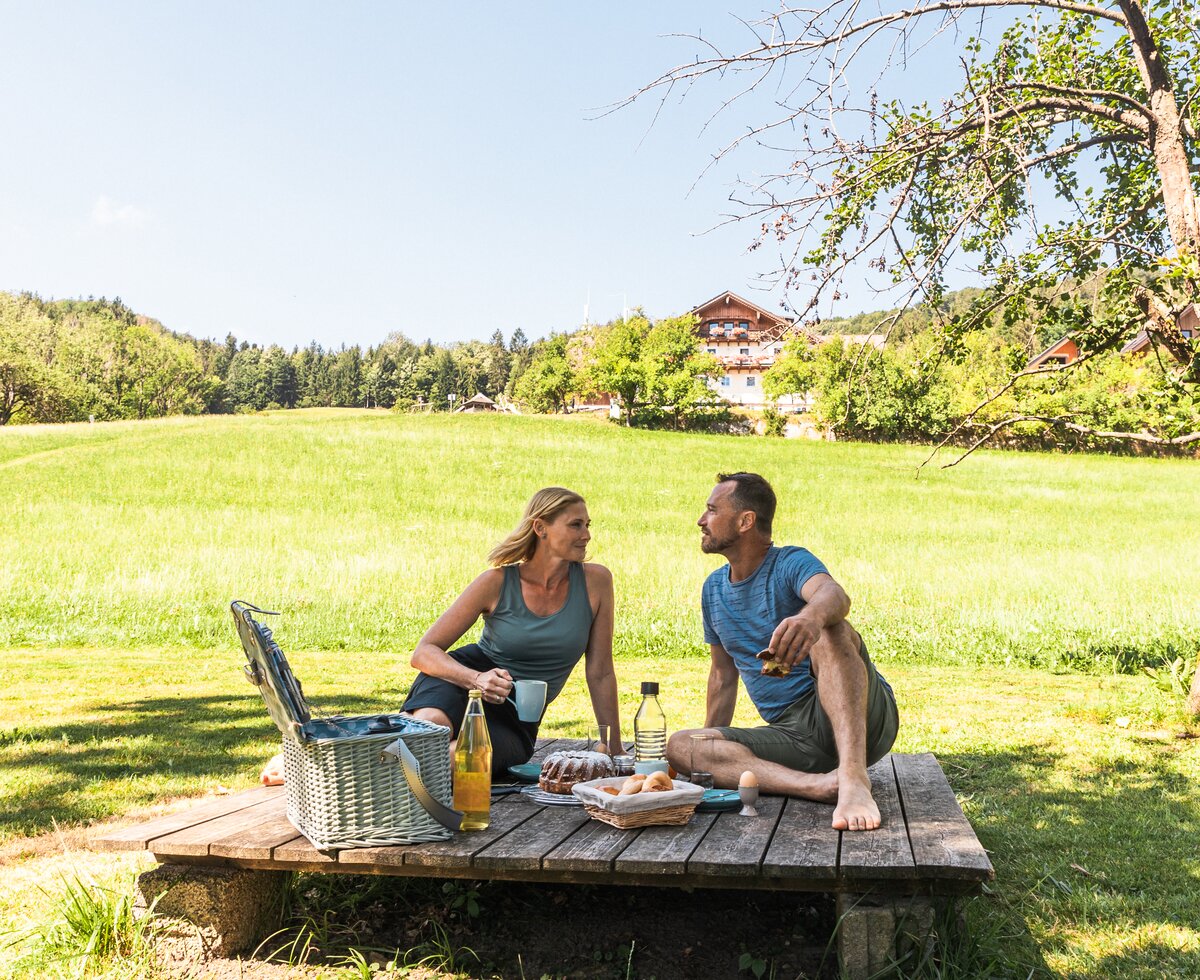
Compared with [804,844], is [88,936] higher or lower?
lower

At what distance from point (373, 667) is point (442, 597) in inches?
162

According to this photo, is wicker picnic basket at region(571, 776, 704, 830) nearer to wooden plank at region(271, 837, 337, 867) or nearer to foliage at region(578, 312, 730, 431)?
wooden plank at region(271, 837, 337, 867)

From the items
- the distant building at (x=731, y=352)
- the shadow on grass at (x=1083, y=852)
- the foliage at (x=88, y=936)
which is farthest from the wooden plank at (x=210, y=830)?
the distant building at (x=731, y=352)

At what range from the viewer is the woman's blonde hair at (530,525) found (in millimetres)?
4676

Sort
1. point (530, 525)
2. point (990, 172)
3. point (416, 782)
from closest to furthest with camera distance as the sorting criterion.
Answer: point (416, 782) → point (530, 525) → point (990, 172)

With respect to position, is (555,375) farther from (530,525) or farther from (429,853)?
(429,853)

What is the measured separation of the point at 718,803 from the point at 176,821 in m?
1.88

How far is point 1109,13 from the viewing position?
266 inches

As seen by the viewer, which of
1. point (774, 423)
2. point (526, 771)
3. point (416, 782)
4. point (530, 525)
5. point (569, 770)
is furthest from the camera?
point (774, 423)

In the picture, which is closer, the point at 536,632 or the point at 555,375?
the point at 536,632

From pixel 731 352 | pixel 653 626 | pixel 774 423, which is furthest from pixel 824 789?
pixel 731 352

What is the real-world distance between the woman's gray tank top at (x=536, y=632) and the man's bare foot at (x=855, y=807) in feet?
4.49

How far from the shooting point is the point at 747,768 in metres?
4.28

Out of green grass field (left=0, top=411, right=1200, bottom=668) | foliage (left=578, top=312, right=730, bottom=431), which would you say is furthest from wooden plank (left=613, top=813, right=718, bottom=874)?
foliage (left=578, top=312, right=730, bottom=431)
